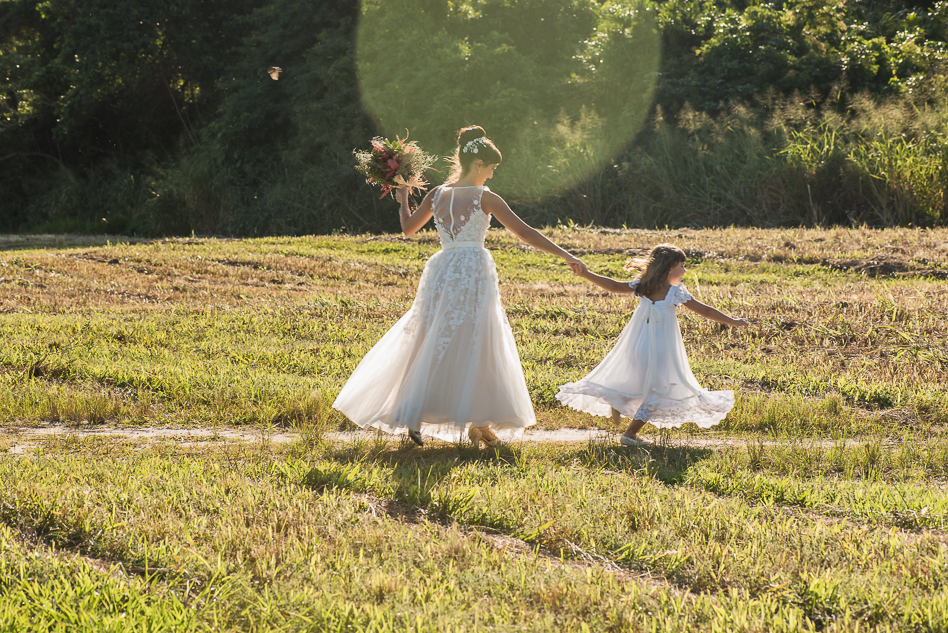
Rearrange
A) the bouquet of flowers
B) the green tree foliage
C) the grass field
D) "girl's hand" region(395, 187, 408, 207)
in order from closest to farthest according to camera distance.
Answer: the grass field < "girl's hand" region(395, 187, 408, 207) < the bouquet of flowers < the green tree foliage

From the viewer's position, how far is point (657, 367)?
6.14m

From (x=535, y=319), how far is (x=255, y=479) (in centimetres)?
634

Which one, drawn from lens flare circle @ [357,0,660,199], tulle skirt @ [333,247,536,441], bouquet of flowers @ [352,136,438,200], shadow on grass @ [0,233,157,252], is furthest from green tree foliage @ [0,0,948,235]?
tulle skirt @ [333,247,536,441]

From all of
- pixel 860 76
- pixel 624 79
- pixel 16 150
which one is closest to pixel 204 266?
pixel 624 79

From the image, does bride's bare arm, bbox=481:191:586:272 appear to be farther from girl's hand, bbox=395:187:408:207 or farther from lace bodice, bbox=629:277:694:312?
girl's hand, bbox=395:187:408:207

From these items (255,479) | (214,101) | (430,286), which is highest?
(214,101)

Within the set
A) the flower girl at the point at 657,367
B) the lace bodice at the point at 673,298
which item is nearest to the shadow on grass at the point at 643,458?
the flower girl at the point at 657,367

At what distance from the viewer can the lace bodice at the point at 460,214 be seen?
585cm

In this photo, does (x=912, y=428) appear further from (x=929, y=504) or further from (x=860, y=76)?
(x=860, y=76)

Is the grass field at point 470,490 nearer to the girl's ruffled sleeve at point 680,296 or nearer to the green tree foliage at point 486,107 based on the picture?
the girl's ruffled sleeve at point 680,296

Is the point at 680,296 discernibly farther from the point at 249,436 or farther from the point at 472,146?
the point at 249,436

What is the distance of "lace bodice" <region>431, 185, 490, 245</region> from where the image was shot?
19.2 ft

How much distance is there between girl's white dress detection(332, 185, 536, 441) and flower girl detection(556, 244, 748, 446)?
83 cm

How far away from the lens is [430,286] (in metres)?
5.94
